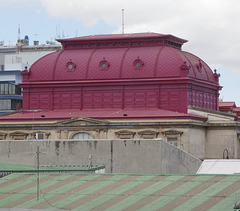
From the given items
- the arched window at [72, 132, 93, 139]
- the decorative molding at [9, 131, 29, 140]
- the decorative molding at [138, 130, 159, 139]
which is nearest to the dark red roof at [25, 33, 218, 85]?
the decorative molding at [138, 130, 159, 139]

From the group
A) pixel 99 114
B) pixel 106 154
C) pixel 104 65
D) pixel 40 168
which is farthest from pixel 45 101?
pixel 40 168

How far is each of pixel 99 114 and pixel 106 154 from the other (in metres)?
37.5

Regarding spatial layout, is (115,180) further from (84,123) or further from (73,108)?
(73,108)

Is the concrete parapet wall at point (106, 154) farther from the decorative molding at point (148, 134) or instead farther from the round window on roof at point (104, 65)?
the round window on roof at point (104, 65)

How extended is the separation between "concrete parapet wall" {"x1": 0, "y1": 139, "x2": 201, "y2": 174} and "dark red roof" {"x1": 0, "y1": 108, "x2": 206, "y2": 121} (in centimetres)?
2998

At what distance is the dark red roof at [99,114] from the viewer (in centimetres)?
11181

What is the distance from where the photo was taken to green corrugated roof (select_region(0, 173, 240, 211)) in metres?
51.2

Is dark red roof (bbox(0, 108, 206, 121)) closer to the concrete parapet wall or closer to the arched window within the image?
the arched window

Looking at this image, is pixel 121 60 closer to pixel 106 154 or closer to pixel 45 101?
pixel 45 101

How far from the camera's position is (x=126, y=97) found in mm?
119000

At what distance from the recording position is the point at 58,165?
259 ft

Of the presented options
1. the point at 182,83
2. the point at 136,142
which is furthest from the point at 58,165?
the point at 182,83

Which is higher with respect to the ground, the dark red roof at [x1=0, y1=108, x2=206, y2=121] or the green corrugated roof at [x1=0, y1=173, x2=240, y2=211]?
the dark red roof at [x1=0, y1=108, x2=206, y2=121]

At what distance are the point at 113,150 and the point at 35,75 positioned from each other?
154ft
